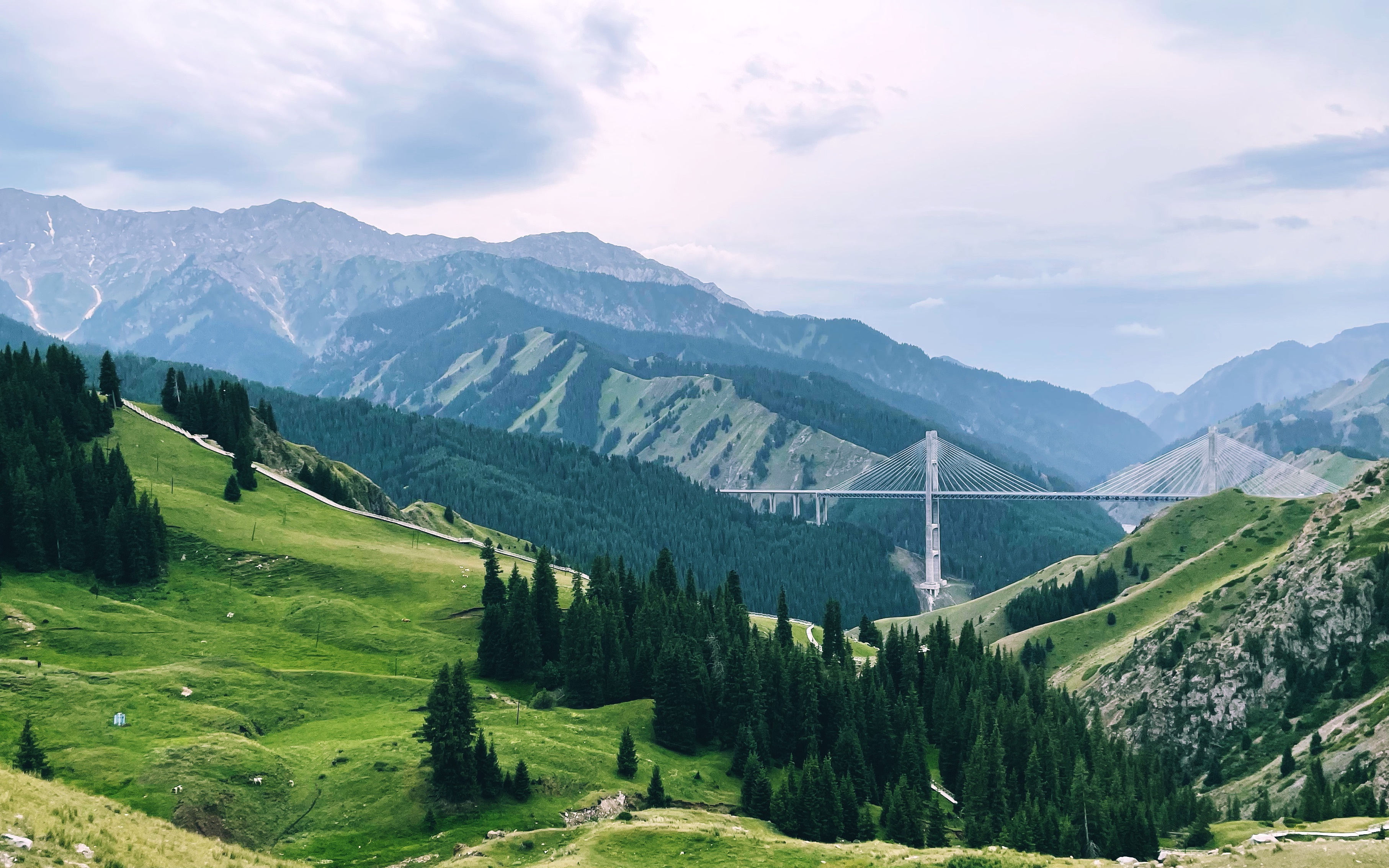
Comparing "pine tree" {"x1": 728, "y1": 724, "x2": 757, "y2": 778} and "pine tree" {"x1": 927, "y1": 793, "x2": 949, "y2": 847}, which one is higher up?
"pine tree" {"x1": 728, "y1": 724, "x2": 757, "y2": 778}

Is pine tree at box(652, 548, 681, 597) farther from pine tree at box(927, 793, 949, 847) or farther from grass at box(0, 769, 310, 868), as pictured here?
grass at box(0, 769, 310, 868)

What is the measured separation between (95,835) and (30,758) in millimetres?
35013

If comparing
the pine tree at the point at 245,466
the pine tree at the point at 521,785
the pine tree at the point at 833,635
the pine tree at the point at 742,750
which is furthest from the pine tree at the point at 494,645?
the pine tree at the point at 245,466

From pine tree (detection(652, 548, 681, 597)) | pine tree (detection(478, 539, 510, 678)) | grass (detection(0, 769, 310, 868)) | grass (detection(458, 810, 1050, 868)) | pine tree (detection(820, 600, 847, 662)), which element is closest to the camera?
grass (detection(0, 769, 310, 868))

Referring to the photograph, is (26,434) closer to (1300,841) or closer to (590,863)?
(590,863)

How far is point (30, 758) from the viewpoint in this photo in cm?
7119

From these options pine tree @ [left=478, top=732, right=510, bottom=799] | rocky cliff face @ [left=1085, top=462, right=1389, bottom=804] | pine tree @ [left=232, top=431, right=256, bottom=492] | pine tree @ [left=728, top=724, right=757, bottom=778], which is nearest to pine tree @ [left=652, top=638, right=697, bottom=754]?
pine tree @ [left=728, top=724, right=757, bottom=778]

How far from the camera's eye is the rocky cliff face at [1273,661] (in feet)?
497

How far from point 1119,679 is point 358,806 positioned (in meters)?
146

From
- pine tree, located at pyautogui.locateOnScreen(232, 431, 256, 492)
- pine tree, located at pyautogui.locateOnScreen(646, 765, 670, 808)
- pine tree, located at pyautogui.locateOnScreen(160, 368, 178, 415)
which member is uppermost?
pine tree, located at pyautogui.locateOnScreen(160, 368, 178, 415)

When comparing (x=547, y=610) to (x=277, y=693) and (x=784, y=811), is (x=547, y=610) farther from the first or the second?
(x=784, y=811)

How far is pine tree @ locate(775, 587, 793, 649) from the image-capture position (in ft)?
463

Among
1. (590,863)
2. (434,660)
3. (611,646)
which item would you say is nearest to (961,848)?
(590,863)

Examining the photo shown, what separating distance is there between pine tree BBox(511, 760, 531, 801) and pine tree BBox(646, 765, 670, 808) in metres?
10.6
